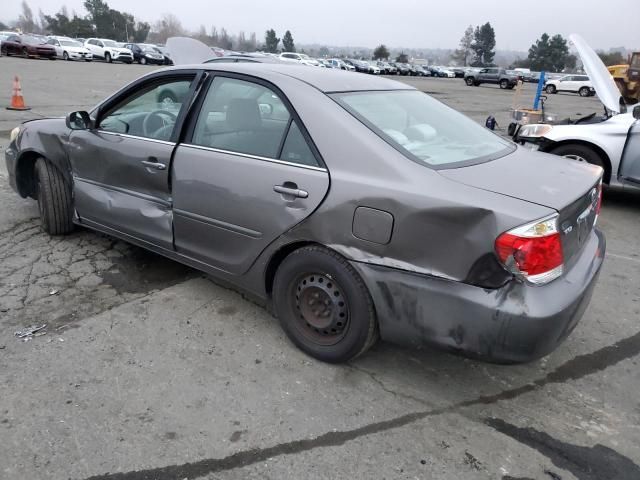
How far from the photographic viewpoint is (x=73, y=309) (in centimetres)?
330

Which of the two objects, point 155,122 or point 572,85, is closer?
point 155,122

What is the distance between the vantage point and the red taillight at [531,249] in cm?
218

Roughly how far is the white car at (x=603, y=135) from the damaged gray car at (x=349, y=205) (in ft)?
11.5

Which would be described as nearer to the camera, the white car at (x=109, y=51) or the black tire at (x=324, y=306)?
the black tire at (x=324, y=306)

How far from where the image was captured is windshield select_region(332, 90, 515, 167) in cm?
269

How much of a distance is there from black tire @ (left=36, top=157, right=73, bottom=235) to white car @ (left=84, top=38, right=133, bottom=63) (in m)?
37.0

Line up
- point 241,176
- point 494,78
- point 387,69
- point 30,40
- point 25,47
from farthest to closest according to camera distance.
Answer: point 387,69, point 494,78, point 30,40, point 25,47, point 241,176

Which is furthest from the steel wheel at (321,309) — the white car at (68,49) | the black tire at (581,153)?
the white car at (68,49)

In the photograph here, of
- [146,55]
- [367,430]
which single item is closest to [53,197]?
[367,430]

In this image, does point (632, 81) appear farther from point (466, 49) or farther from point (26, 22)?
point (26, 22)

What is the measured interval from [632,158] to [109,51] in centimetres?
3832

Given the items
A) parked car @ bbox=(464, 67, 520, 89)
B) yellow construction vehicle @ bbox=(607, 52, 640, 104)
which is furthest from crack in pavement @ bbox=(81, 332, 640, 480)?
parked car @ bbox=(464, 67, 520, 89)

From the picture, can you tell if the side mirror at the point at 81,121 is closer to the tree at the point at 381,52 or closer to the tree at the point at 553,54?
the tree at the point at 381,52

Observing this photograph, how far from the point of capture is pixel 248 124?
3.06 m
